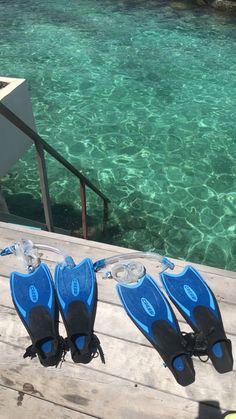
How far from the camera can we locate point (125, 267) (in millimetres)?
3379

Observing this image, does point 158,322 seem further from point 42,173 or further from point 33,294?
point 42,173

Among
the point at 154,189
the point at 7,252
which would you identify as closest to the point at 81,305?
the point at 7,252

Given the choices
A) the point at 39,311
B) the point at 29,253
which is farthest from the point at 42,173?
the point at 39,311

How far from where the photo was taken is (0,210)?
5.73m

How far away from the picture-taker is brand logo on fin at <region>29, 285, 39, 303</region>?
10.5 ft

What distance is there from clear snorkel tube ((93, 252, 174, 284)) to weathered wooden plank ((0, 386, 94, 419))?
3.79ft

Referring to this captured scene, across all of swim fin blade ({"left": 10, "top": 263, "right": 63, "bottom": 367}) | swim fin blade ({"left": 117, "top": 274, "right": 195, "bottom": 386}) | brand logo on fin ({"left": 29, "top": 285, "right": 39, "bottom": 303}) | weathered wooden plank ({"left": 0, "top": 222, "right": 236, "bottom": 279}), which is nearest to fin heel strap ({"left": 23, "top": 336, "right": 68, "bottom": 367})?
swim fin blade ({"left": 10, "top": 263, "right": 63, "bottom": 367})

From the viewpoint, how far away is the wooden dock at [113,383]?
8.08 feet

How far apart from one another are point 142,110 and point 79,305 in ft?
25.8

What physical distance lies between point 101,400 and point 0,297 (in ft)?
4.17

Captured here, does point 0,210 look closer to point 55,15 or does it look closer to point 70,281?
point 70,281

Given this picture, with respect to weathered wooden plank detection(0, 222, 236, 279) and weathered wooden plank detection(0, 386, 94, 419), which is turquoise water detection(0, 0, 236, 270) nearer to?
weathered wooden plank detection(0, 222, 236, 279)

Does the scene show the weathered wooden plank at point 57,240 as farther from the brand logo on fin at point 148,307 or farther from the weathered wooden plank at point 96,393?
the weathered wooden plank at point 96,393

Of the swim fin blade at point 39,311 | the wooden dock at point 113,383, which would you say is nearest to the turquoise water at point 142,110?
the swim fin blade at point 39,311
